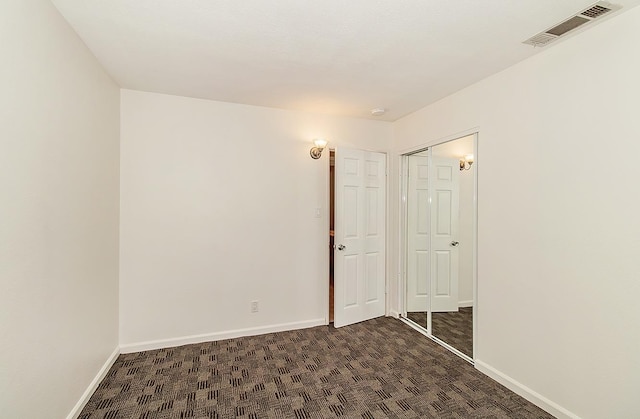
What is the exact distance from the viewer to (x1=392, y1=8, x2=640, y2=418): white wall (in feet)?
5.84

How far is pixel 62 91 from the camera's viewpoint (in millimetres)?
1913

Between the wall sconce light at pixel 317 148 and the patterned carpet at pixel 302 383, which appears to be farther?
the wall sconce light at pixel 317 148

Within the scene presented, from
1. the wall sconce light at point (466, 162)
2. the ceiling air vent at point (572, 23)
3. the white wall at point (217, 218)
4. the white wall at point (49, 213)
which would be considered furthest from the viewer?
the white wall at point (217, 218)

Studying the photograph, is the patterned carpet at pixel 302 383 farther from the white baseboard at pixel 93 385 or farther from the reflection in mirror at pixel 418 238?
the reflection in mirror at pixel 418 238

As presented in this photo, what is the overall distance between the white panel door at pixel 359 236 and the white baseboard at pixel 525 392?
1455mm

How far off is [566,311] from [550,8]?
77.2 inches

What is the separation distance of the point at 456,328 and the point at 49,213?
364cm

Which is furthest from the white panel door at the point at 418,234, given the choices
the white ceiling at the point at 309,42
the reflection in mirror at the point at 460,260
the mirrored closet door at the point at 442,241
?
the white ceiling at the point at 309,42

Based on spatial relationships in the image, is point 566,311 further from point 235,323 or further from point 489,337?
point 235,323

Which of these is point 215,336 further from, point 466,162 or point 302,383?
point 466,162

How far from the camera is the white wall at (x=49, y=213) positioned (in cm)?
143

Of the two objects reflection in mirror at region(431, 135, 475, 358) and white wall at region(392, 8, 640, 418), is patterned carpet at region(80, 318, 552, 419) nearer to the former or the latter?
reflection in mirror at region(431, 135, 475, 358)

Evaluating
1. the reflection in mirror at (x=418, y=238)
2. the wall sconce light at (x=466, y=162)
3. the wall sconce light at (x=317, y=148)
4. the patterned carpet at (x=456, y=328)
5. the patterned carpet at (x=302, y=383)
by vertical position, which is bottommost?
the patterned carpet at (x=302, y=383)

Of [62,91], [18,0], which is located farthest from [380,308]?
[18,0]
